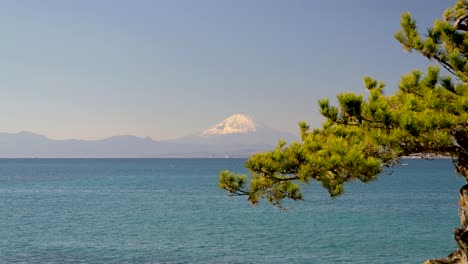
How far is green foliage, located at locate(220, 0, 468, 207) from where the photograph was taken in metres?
10.8

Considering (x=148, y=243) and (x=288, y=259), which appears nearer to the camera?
(x=288, y=259)

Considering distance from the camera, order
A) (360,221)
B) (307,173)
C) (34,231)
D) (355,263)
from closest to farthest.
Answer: (307,173) → (355,263) → (34,231) → (360,221)

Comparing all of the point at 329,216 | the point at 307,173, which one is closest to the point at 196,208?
the point at 329,216

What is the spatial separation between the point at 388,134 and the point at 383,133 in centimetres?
18

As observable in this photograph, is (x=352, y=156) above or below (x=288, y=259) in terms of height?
above

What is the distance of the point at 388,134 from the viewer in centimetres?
1109

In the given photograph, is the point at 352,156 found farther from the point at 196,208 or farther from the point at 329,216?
the point at 196,208

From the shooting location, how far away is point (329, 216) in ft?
182

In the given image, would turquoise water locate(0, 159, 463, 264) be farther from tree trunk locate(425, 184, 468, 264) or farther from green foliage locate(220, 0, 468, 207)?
green foliage locate(220, 0, 468, 207)

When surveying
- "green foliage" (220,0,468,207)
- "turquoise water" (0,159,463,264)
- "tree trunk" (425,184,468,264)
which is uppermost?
"green foliage" (220,0,468,207)

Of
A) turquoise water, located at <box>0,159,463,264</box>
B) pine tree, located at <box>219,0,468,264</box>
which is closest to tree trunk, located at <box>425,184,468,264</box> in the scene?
pine tree, located at <box>219,0,468,264</box>

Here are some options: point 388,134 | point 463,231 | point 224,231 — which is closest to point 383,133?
point 388,134

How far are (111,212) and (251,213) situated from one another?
54.6 ft

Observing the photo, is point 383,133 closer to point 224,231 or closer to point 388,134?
point 388,134
